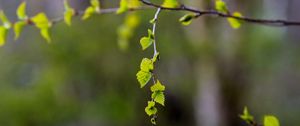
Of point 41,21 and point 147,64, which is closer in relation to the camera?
point 147,64

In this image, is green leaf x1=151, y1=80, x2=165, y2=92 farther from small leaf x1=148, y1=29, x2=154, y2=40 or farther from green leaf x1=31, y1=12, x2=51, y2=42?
green leaf x1=31, y1=12, x2=51, y2=42

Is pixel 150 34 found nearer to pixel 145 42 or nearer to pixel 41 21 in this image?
pixel 145 42

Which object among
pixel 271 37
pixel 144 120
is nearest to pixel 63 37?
pixel 144 120

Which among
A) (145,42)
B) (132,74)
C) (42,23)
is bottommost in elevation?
(132,74)

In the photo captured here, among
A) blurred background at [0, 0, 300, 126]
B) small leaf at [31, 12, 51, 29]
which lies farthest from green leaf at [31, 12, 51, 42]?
blurred background at [0, 0, 300, 126]

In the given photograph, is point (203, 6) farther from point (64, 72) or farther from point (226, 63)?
point (64, 72)

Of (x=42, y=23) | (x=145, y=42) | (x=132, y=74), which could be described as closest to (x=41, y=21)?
(x=42, y=23)

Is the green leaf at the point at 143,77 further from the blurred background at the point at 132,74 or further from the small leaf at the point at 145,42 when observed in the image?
the blurred background at the point at 132,74

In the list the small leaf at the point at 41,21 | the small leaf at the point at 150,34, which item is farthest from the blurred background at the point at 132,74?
the small leaf at the point at 150,34

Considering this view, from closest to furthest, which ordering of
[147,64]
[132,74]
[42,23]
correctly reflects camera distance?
[147,64]
[42,23]
[132,74]
